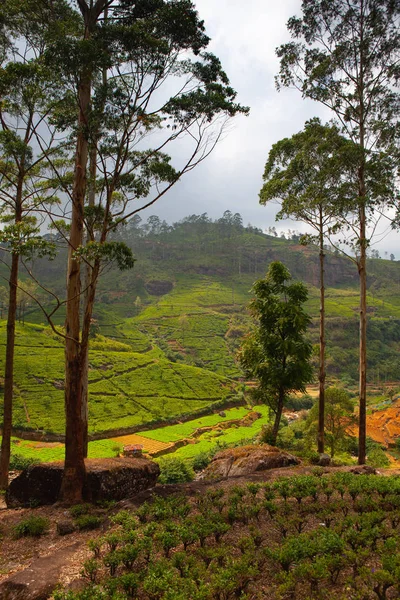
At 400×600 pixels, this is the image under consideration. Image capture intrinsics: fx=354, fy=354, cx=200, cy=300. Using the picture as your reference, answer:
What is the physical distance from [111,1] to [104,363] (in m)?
49.4

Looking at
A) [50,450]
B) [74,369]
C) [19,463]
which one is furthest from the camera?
[50,450]

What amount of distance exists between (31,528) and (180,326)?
83451mm

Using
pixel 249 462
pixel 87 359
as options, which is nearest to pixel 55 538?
pixel 87 359

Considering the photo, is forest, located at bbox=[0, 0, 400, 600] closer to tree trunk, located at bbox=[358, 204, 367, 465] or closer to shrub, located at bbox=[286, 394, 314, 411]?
tree trunk, located at bbox=[358, 204, 367, 465]

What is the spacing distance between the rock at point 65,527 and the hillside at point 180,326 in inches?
346

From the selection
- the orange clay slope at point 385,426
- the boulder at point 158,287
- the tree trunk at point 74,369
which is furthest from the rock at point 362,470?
the boulder at point 158,287

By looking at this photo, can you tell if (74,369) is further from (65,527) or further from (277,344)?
(277,344)

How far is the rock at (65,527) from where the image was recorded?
25.2ft

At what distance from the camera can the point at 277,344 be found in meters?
15.9

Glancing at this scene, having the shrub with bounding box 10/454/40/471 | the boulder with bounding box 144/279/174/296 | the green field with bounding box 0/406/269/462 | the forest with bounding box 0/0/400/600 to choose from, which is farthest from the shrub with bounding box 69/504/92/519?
the boulder with bounding box 144/279/174/296

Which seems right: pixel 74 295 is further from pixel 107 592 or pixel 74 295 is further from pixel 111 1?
pixel 111 1

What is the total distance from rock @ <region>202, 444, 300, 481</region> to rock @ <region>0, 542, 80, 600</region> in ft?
19.9

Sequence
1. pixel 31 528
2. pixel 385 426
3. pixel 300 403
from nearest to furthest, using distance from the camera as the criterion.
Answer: pixel 31 528 → pixel 385 426 → pixel 300 403

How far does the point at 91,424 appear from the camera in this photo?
127 feet
